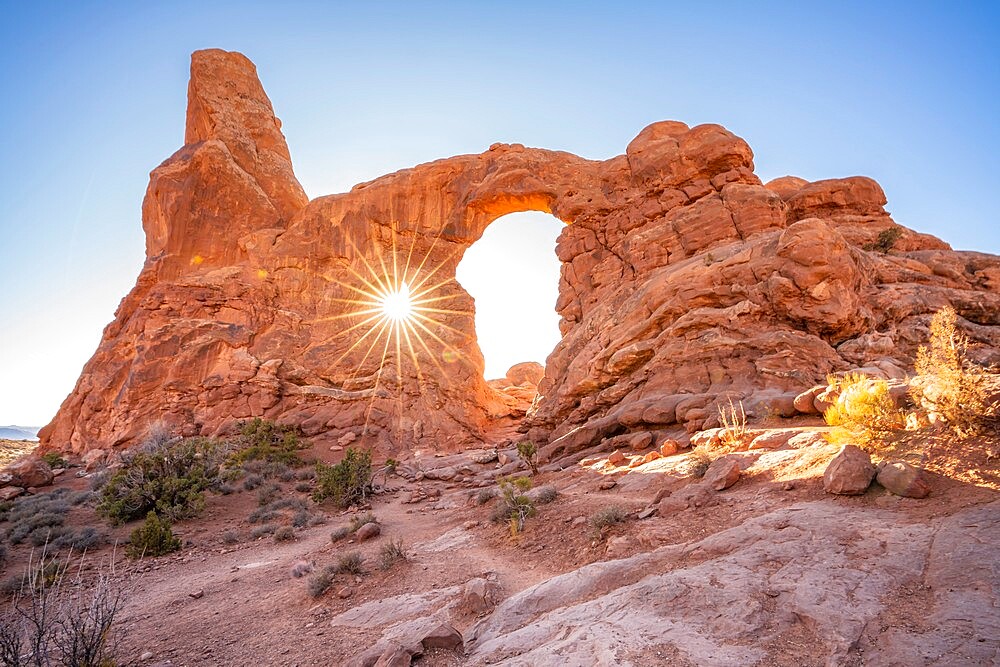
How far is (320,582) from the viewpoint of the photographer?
6457mm

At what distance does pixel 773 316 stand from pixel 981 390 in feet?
31.0

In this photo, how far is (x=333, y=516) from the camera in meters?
12.2

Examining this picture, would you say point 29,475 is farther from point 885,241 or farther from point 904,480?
point 885,241

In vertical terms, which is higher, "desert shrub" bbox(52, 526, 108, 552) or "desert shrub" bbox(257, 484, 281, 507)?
"desert shrub" bbox(52, 526, 108, 552)

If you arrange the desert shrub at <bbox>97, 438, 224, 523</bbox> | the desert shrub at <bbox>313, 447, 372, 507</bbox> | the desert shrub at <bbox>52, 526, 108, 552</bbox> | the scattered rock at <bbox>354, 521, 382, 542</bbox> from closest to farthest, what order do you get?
the scattered rock at <bbox>354, 521, 382, 542</bbox>
the desert shrub at <bbox>52, 526, 108, 552</bbox>
the desert shrub at <bbox>97, 438, 224, 523</bbox>
the desert shrub at <bbox>313, 447, 372, 507</bbox>

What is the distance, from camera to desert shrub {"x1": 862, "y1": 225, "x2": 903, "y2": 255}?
665 inches

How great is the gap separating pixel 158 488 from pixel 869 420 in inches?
637

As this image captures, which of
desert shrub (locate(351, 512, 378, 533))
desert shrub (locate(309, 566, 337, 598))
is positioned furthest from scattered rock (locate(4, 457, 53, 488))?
desert shrub (locate(309, 566, 337, 598))

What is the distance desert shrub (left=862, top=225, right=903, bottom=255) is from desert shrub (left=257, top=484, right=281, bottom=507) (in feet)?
75.7

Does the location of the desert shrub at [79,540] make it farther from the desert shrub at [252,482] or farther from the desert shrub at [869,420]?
the desert shrub at [869,420]

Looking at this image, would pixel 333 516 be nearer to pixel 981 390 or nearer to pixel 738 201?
pixel 981 390

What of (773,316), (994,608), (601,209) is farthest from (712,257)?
(994,608)

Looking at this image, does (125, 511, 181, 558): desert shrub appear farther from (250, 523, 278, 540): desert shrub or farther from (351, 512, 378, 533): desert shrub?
(351, 512, 378, 533): desert shrub

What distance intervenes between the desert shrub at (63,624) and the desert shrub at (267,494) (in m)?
5.19
